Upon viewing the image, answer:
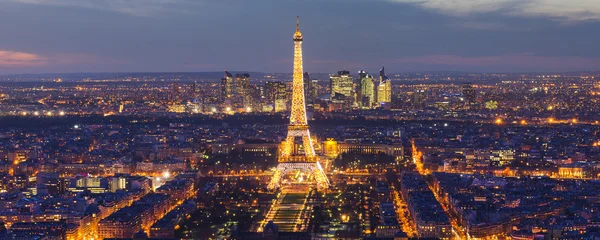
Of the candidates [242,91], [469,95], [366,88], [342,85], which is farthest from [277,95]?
[469,95]

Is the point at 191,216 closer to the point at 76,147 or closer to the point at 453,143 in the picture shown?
the point at 76,147

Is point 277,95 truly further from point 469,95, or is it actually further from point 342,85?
point 469,95

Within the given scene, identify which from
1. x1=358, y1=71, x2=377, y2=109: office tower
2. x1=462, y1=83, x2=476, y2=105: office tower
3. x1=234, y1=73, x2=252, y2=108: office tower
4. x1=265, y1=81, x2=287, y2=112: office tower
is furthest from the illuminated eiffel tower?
x1=358, y1=71, x2=377, y2=109: office tower

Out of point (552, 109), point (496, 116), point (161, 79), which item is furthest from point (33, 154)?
point (161, 79)

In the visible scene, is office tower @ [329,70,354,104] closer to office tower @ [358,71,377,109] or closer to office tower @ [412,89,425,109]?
office tower @ [358,71,377,109]

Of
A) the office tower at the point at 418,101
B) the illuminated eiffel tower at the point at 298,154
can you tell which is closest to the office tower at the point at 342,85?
the office tower at the point at 418,101

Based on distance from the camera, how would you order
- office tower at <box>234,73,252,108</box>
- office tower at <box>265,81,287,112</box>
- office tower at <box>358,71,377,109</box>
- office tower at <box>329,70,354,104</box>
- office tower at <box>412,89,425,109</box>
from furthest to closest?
1. office tower at <box>329,70,354,104</box>
2. office tower at <box>358,71,377,109</box>
3. office tower at <box>412,89,425,109</box>
4. office tower at <box>234,73,252,108</box>
5. office tower at <box>265,81,287,112</box>
